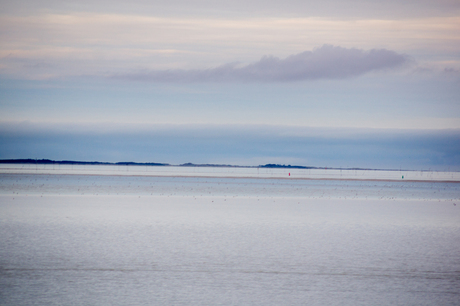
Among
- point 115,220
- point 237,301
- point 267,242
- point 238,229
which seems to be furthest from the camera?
point 115,220

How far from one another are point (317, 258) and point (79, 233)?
29.7ft

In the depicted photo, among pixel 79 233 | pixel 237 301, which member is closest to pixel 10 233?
pixel 79 233

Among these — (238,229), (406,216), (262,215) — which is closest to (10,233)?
(238,229)

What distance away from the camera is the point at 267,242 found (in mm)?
15109

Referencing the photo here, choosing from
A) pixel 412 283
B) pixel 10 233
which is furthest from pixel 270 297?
pixel 10 233

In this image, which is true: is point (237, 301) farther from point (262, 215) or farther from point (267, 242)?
point (262, 215)

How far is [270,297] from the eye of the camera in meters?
8.91

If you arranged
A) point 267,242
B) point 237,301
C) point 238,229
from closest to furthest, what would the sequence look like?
point 237,301
point 267,242
point 238,229

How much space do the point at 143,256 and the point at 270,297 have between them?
16.0 feet

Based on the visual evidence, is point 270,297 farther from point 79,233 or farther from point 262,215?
point 262,215

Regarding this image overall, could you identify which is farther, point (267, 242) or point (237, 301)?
point (267, 242)

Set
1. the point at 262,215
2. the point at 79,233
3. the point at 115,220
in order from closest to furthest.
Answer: the point at 79,233 → the point at 115,220 → the point at 262,215

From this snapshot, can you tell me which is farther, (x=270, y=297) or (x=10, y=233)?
(x=10, y=233)

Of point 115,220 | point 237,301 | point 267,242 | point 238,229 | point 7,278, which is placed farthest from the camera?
point 115,220
